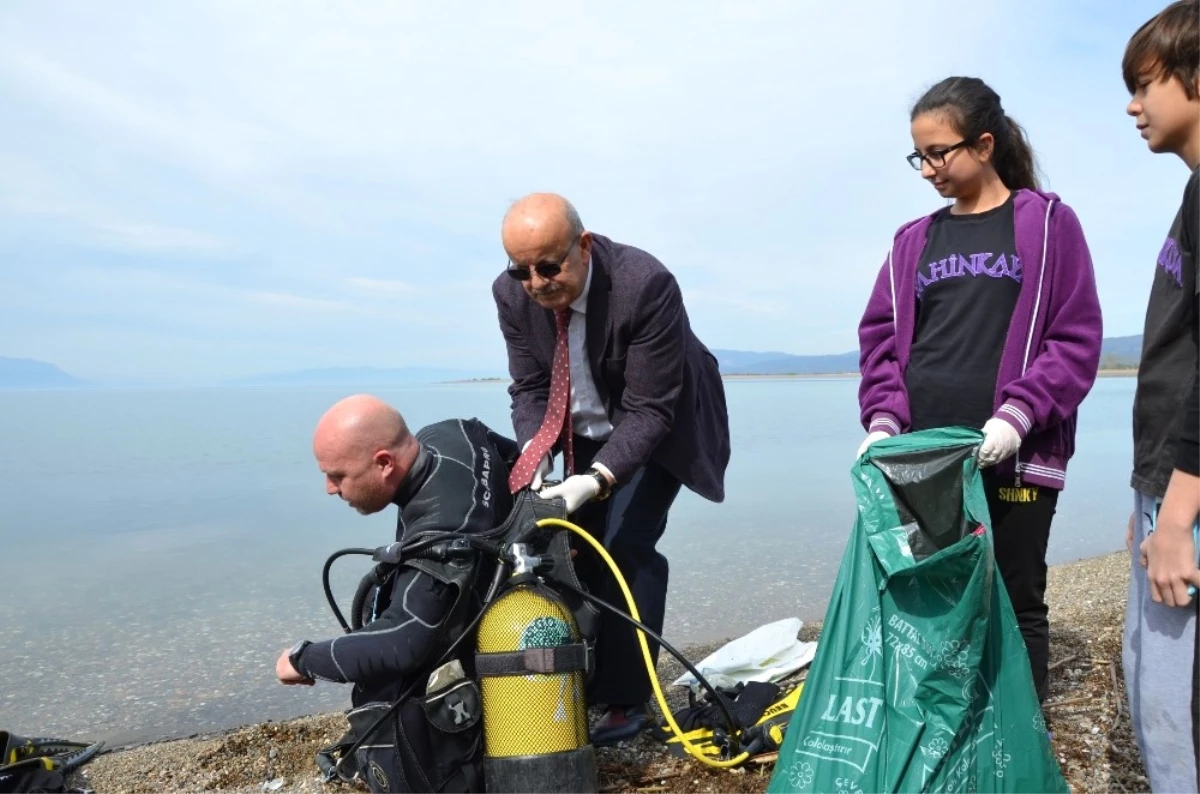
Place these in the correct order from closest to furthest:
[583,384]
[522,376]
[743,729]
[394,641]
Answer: [394,641]
[743,729]
[583,384]
[522,376]

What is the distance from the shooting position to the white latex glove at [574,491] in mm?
2672

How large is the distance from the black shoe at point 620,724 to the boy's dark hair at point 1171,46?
2.37 meters

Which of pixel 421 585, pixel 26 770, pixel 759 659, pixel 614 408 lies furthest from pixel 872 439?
pixel 26 770

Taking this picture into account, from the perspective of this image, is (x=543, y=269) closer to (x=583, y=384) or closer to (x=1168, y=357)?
(x=583, y=384)

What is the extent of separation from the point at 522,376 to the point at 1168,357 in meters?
2.05

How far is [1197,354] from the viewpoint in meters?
1.58

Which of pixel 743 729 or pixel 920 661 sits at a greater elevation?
pixel 920 661

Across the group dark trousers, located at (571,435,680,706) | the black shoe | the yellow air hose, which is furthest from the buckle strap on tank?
the black shoe

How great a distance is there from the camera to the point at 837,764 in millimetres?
2088

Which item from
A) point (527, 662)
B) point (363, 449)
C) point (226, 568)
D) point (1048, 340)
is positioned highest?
point (1048, 340)

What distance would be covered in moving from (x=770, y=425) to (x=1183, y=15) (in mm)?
21733

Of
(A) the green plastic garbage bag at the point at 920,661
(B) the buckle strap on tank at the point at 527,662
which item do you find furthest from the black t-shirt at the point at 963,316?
(B) the buckle strap on tank at the point at 527,662

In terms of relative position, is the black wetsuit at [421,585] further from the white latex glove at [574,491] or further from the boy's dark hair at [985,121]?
the boy's dark hair at [985,121]

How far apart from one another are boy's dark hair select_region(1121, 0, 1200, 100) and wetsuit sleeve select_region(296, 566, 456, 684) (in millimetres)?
1863
